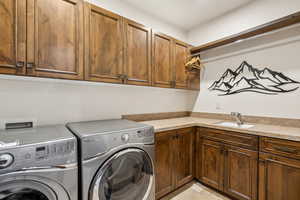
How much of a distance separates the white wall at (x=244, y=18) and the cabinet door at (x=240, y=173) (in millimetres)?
1802

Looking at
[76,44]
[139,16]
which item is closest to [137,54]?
[76,44]

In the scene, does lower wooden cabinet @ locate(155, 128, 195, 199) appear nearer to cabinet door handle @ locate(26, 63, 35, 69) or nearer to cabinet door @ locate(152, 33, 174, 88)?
cabinet door @ locate(152, 33, 174, 88)

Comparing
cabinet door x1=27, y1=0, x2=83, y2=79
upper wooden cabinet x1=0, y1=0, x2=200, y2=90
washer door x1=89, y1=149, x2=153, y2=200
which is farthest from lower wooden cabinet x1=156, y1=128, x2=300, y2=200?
cabinet door x1=27, y1=0, x2=83, y2=79

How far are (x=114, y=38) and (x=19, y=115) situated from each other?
4.10ft

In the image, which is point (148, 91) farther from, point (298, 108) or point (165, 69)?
point (298, 108)

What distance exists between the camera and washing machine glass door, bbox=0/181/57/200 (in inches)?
30.2

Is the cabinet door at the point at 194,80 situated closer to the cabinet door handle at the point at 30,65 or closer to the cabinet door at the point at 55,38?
the cabinet door at the point at 55,38

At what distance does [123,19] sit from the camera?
5.47 ft

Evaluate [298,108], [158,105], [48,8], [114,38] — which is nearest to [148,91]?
[158,105]

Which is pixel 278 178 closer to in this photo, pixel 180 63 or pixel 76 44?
pixel 180 63

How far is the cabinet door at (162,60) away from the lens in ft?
6.53

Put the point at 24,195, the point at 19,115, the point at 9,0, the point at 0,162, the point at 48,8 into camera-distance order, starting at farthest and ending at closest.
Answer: the point at 19,115 → the point at 48,8 → the point at 9,0 → the point at 24,195 → the point at 0,162

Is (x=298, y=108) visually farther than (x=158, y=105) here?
No

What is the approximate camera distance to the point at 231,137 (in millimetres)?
1717
